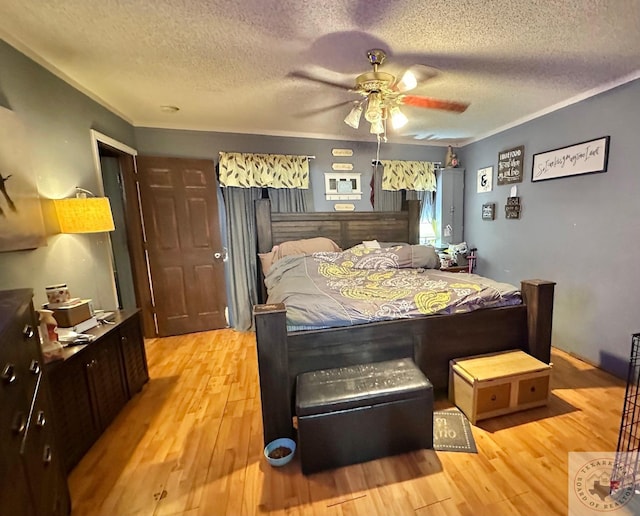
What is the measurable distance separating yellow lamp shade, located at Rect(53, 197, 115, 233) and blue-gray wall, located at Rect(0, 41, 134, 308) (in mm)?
135

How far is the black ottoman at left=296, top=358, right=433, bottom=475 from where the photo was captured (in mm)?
1510

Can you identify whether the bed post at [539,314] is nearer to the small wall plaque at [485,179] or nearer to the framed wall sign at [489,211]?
the framed wall sign at [489,211]

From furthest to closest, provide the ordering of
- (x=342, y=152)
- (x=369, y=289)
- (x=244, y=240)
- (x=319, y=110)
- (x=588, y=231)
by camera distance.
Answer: (x=342, y=152), (x=244, y=240), (x=319, y=110), (x=588, y=231), (x=369, y=289)

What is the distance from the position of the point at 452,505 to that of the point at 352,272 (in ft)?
6.49

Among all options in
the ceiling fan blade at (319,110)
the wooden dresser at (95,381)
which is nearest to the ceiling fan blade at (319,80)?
the ceiling fan blade at (319,110)

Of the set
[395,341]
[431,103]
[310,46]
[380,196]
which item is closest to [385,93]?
[431,103]

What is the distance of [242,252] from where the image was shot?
360 cm

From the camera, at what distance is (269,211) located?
11.7 feet

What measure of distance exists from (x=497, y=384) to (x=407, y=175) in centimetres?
292

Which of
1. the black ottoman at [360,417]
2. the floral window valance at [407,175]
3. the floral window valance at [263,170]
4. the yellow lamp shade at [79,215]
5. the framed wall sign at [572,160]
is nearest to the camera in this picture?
the black ottoman at [360,417]

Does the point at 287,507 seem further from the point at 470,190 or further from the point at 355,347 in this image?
the point at 470,190

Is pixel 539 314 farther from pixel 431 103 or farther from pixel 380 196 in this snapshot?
pixel 380 196

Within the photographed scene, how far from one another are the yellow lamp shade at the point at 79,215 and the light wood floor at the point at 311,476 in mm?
1361

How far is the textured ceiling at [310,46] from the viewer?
1.47m
